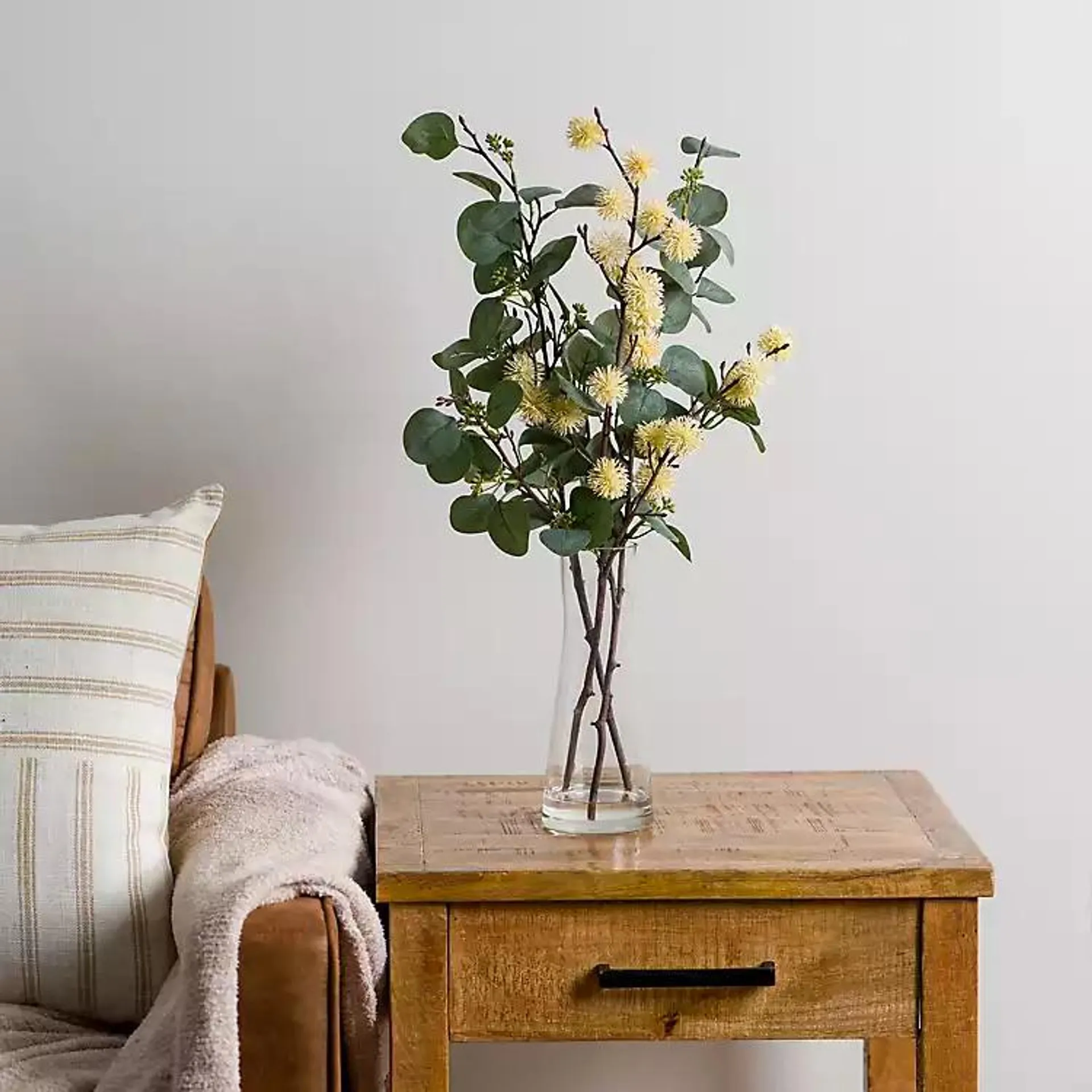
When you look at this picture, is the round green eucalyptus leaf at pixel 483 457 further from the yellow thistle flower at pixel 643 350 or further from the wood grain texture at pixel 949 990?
the wood grain texture at pixel 949 990

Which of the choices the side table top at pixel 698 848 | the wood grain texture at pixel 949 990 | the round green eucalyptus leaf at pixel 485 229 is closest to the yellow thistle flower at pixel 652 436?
the round green eucalyptus leaf at pixel 485 229

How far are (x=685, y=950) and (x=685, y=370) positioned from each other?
514 mm

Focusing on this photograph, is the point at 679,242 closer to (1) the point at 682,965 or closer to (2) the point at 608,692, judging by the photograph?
(2) the point at 608,692

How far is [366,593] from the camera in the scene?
212 cm

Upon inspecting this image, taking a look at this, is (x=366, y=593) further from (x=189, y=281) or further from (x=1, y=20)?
(x=1, y=20)

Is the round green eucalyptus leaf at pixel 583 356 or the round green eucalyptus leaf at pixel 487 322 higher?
the round green eucalyptus leaf at pixel 487 322

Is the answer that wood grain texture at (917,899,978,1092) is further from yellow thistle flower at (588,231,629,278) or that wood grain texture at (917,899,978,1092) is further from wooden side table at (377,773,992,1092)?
yellow thistle flower at (588,231,629,278)

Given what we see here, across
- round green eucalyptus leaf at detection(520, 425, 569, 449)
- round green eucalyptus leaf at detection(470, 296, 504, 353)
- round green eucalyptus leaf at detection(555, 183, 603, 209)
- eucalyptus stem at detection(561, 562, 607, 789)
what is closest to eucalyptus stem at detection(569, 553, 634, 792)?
eucalyptus stem at detection(561, 562, 607, 789)

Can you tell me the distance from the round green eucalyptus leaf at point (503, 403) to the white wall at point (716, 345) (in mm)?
496

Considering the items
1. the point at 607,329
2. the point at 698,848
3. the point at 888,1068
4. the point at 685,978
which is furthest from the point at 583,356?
the point at 888,1068

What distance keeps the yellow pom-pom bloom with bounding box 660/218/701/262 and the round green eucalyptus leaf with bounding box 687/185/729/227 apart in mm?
42

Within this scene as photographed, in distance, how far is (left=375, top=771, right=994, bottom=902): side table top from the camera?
1558mm

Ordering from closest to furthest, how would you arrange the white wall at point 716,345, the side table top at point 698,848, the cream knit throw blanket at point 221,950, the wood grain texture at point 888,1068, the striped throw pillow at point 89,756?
the cream knit throw blanket at point 221,950
the side table top at point 698,848
the striped throw pillow at point 89,756
the wood grain texture at point 888,1068
the white wall at point 716,345

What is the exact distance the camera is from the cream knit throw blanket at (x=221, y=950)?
4.71ft
